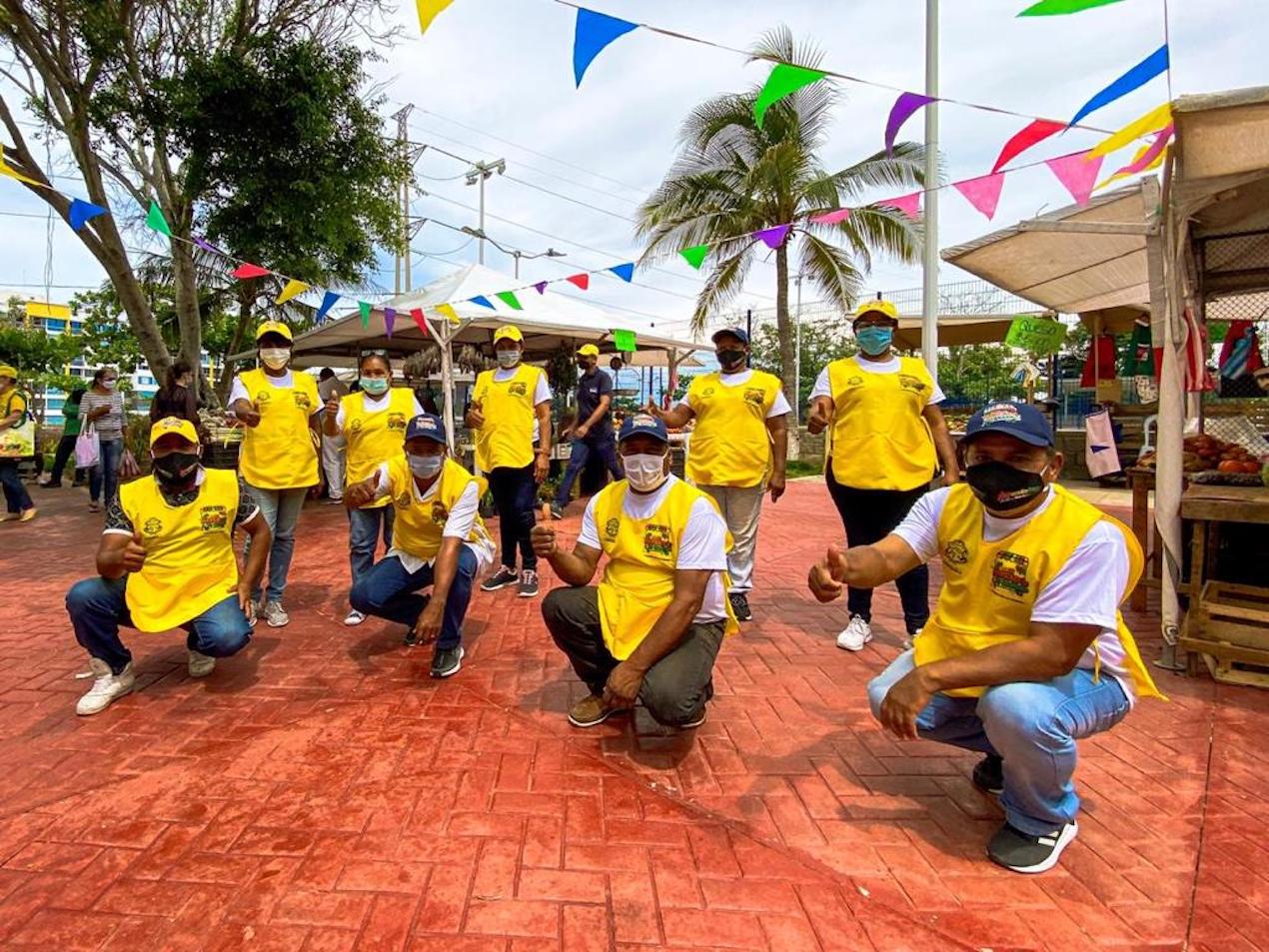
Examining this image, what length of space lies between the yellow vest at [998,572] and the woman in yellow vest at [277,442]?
3667mm

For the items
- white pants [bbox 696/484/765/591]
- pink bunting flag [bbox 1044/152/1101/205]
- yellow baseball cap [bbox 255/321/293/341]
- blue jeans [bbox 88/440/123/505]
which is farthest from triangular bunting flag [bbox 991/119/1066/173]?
blue jeans [bbox 88/440/123/505]

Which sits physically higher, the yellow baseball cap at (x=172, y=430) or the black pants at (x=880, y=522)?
the yellow baseball cap at (x=172, y=430)

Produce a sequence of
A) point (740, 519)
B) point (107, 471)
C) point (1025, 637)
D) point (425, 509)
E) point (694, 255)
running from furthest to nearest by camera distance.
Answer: point (107, 471) < point (694, 255) < point (740, 519) < point (425, 509) < point (1025, 637)

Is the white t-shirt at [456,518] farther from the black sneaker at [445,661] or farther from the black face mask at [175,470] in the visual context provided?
the black face mask at [175,470]

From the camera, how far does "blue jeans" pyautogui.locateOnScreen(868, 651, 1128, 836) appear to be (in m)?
2.03

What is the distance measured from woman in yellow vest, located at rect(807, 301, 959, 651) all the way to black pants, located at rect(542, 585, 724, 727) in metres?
1.43

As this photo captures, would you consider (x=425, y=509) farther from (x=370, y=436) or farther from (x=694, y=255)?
(x=694, y=255)

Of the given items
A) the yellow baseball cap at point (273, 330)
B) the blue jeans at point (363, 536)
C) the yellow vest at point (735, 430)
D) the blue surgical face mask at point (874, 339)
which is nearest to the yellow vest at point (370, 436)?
the blue jeans at point (363, 536)

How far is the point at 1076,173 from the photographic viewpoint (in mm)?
4402

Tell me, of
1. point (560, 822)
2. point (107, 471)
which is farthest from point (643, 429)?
point (107, 471)

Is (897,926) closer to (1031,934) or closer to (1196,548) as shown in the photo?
(1031,934)

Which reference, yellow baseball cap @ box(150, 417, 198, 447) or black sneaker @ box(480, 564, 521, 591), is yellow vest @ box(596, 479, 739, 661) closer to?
yellow baseball cap @ box(150, 417, 198, 447)

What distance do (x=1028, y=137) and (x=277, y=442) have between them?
473cm

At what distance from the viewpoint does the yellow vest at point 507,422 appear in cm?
495
